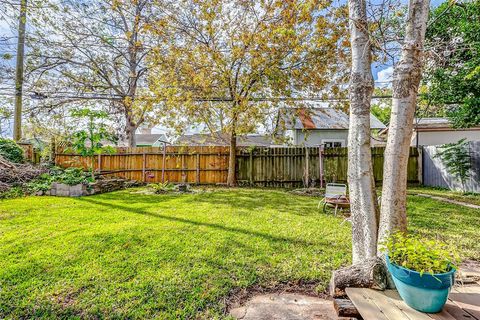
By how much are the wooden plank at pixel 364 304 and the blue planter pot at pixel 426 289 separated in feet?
0.75

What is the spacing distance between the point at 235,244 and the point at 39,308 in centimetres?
213

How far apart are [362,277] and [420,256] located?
0.50 metres

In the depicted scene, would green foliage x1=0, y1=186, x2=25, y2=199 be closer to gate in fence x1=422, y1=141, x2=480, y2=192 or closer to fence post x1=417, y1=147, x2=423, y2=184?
gate in fence x1=422, y1=141, x2=480, y2=192

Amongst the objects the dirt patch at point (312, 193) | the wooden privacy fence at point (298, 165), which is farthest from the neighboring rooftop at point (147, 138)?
the dirt patch at point (312, 193)

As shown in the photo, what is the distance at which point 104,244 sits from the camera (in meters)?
3.44

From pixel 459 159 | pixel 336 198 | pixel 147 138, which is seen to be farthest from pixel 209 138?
pixel 147 138

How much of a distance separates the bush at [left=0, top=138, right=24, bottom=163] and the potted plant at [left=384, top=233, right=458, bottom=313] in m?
12.0

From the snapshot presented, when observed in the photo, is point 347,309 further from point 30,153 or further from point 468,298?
point 30,153

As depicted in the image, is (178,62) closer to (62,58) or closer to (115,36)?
(115,36)

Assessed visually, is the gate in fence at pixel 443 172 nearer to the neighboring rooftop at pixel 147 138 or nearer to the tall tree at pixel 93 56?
the tall tree at pixel 93 56

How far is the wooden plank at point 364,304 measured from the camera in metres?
1.55

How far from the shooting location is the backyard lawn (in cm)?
221

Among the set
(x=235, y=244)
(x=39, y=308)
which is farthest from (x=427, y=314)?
(x=39, y=308)

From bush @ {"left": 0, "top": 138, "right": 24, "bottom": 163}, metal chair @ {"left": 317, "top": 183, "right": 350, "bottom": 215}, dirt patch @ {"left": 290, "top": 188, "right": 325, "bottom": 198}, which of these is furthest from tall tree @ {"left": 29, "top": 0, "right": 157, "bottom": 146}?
metal chair @ {"left": 317, "top": 183, "right": 350, "bottom": 215}
